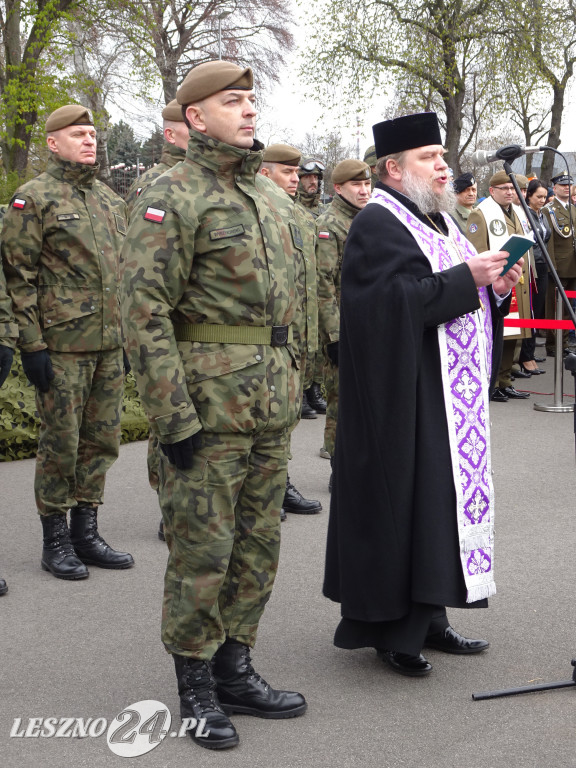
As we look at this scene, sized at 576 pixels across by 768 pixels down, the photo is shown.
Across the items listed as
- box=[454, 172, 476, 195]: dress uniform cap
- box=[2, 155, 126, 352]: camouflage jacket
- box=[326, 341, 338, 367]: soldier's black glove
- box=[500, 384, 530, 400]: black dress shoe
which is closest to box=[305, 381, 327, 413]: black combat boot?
box=[500, 384, 530, 400]: black dress shoe

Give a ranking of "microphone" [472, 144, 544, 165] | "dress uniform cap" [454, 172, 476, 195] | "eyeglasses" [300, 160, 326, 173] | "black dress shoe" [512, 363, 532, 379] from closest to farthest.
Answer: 1. "microphone" [472, 144, 544, 165]
2. "eyeglasses" [300, 160, 326, 173]
3. "dress uniform cap" [454, 172, 476, 195]
4. "black dress shoe" [512, 363, 532, 379]

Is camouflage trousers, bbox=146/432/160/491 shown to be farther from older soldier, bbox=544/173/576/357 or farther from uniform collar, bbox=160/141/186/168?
older soldier, bbox=544/173/576/357

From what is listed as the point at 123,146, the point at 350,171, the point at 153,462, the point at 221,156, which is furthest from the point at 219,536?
the point at 123,146

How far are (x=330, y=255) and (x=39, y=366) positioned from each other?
8.59ft

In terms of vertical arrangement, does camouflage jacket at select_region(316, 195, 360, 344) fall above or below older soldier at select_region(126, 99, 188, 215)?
below

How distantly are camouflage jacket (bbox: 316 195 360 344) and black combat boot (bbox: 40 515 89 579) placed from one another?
227 cm

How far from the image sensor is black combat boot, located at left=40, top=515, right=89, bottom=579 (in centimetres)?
513

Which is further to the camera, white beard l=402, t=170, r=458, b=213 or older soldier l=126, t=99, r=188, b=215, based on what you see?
older soldier l=126, t=99, r=188, b=215

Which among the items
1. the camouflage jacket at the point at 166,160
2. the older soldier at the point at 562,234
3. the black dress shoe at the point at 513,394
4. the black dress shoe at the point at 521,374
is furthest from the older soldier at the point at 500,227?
the camouflage jacket at the point at 166,160

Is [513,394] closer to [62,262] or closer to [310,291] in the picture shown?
[310,291]

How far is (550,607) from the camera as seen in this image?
4652 millimetres

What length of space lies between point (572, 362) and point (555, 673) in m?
1.27

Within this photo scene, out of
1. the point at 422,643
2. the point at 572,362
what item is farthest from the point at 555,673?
the point at 572,362

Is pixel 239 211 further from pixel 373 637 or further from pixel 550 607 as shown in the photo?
pixel 550 607
